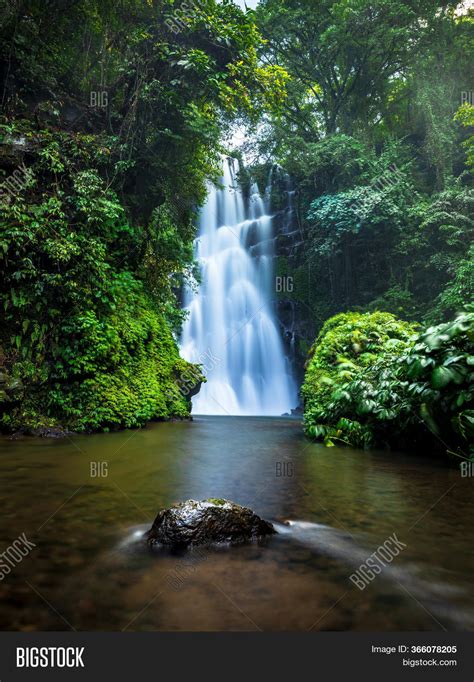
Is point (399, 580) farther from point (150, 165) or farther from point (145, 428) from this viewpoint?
point (150, 165)

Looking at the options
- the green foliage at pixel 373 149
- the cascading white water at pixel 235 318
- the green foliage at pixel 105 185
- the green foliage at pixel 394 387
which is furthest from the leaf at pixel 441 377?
the green foliage at pixel 373 149

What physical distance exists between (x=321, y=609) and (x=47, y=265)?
25.0ft

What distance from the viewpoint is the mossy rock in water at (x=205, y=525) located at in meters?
2.38

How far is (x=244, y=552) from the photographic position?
2.29 metres

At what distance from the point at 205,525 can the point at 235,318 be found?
15.1 m

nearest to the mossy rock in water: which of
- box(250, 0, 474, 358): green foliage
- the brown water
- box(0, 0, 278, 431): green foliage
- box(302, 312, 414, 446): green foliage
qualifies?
the brown water

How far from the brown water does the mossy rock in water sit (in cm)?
10

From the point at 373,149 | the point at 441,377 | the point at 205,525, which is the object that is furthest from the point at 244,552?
the point at 373,149

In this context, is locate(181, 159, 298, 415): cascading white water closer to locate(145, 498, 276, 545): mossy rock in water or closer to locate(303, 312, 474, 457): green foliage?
locate(303, 312, 474, 457): green foliage

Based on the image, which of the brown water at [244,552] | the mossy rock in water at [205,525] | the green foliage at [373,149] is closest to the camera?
the brown water at [244,552]

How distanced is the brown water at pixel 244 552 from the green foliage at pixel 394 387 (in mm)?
707

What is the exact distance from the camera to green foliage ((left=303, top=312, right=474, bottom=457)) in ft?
15.0

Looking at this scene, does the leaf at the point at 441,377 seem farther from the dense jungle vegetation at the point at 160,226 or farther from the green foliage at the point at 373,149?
the green foliage at the point at 373,149

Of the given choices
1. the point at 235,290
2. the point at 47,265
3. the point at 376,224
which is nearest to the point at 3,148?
the point at 47,265
